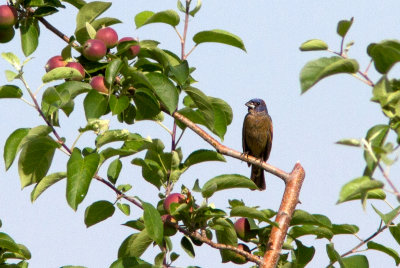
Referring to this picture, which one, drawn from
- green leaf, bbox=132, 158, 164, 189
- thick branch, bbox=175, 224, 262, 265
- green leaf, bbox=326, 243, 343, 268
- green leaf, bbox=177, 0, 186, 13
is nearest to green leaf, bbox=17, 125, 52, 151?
green leaf, bbox=132, 158, 164, 189

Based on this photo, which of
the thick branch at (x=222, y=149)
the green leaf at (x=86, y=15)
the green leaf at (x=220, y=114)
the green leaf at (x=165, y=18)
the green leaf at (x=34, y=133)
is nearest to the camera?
the green leaf at (x=34, y=133)

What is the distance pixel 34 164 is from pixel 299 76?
183cm

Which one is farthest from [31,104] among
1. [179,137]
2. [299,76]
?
[299,76]

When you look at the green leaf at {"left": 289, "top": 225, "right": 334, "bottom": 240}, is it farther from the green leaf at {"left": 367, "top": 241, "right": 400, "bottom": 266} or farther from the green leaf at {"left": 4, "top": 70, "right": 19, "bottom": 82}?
the green leaf at {"left": 4, "top": 70, "right": 19, "bottom": 82}

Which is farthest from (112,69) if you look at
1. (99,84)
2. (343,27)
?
(343,27)

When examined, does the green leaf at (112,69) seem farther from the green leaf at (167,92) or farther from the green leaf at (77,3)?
the green leaf at (77,3)

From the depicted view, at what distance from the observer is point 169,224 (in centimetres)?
364

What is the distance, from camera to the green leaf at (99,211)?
379cm

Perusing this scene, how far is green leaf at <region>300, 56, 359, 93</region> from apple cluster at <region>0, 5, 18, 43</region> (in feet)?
7.28

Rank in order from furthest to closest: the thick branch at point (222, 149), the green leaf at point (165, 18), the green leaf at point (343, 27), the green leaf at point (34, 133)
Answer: the green leaf at point (165, 18) → the thick branch at point (222, 149) → the green leaf at point (34, 133) → the green leaf at point (343, 27)

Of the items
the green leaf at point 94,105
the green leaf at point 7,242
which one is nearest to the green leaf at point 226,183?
the green leaf at point 94,105

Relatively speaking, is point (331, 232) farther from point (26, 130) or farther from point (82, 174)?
point (26, 130)

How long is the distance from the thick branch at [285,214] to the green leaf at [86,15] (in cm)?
152

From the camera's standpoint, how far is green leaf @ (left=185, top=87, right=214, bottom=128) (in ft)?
12.5
